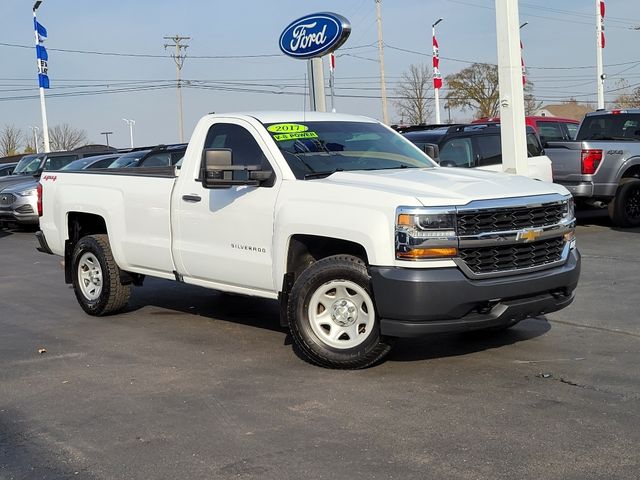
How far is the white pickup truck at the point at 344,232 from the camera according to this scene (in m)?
5.47

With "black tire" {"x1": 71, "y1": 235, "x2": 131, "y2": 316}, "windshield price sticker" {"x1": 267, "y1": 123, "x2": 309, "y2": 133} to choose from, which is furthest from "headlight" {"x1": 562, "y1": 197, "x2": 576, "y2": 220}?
"black tire" {"x1": 71, "y1": 235, "x2": 131, "y2": 316}

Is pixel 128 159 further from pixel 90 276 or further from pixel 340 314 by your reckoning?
pixel 340 314

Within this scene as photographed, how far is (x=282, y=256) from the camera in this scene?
247 inches

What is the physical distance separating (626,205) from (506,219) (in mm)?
9652

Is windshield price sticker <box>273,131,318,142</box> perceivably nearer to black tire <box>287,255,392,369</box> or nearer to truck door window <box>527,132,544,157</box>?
black tire <box>287,255,392,369</box>

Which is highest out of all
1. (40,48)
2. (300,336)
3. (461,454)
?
(40,48)

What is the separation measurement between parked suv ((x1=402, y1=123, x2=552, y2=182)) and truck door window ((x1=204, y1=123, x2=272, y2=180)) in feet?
19.4

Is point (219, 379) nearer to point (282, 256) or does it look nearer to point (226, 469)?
point (282, 256)

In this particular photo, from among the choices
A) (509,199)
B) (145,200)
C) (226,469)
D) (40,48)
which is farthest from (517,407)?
(40,48)

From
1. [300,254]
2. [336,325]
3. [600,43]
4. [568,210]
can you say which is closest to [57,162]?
[300,254]

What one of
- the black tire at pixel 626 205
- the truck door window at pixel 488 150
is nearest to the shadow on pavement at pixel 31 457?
the truck door window at pixel 488 150

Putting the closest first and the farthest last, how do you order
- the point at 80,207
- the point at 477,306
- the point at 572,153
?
the point at 477,306
the point at 80,207
the point at 572,153

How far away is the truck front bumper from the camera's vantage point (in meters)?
5.40

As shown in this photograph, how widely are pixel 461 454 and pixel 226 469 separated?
122 centimetres
